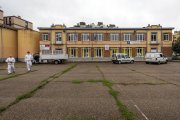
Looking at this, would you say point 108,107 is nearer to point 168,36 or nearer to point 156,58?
point 156,58

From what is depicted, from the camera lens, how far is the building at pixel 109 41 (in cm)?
5044

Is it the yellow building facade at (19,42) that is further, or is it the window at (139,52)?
the window at (139,52)

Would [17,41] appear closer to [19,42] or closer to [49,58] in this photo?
[19,42]

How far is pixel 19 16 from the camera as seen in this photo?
62.4 meters

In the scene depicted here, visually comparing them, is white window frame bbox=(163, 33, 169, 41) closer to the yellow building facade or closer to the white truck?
the white truck

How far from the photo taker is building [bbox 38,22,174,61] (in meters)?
50.4

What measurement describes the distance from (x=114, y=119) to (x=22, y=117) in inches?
101

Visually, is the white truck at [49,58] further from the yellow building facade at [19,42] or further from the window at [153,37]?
the window at [153,37]

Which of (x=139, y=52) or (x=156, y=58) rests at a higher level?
(x=139, y=52)

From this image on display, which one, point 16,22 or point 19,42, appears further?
point 16,22

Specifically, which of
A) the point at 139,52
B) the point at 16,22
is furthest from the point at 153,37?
the point at 16,22

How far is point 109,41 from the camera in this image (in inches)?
2004

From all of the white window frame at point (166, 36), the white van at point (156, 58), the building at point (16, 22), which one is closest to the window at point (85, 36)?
the white van at point (156, 58)

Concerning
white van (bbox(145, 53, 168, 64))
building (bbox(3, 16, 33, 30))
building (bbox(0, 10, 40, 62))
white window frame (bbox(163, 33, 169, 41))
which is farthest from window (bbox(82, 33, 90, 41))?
building (bbox(3, 16, 33, 30))
